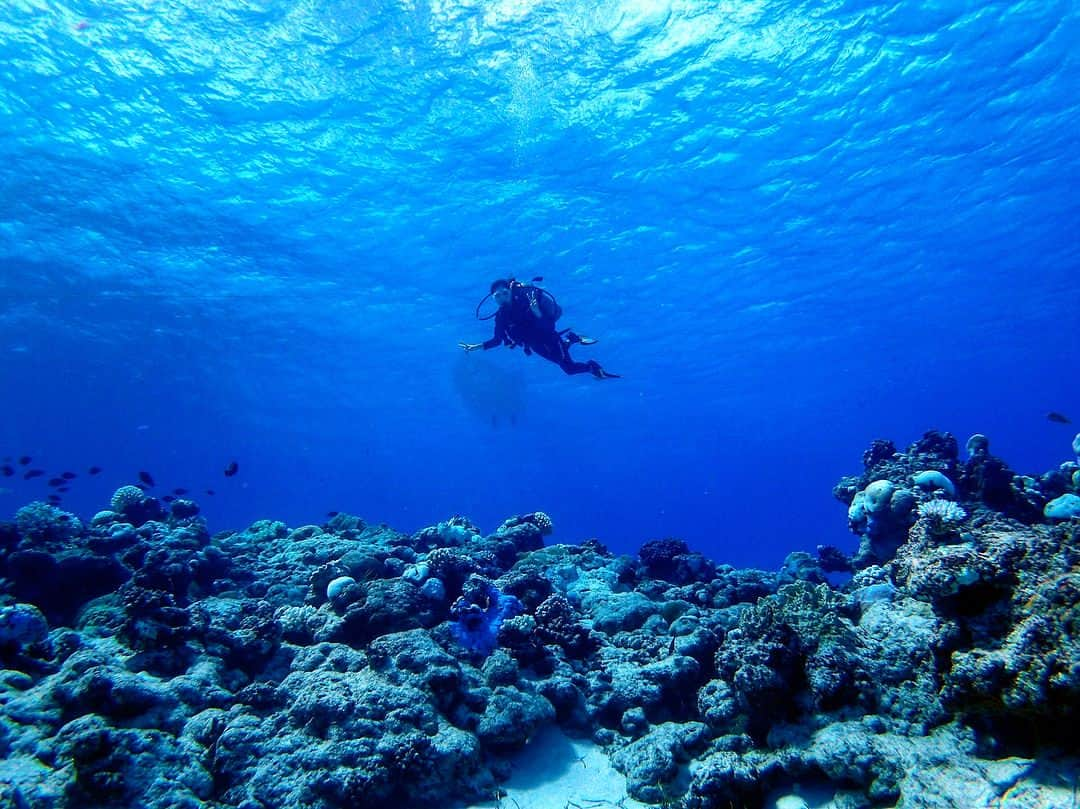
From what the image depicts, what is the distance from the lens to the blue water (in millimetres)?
15883

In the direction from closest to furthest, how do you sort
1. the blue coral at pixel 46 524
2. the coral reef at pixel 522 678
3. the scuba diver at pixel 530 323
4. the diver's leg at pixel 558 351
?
the coral reef at pixel 522 678, the blue coral at pixel 46 524, the scuba diver at pixel 530 323, the diver's leg at pixel 558 351

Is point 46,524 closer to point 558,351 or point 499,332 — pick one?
point 499,332

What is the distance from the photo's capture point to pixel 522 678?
265 inches

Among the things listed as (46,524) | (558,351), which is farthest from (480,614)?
(46,524)

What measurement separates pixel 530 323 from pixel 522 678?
6.73 metres

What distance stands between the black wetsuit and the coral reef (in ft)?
15.8

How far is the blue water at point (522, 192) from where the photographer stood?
15.9m

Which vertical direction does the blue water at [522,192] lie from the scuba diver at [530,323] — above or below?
above

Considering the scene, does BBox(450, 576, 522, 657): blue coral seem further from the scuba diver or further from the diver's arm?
the diver's arm

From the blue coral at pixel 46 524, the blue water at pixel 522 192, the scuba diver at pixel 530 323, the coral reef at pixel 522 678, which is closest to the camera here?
the coral reef at pixel 522 678

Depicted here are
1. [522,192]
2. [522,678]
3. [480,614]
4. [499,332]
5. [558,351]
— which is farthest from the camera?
[522,192]

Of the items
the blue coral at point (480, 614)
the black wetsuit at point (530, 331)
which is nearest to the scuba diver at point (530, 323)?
the black wetsuit at point (530, 331)

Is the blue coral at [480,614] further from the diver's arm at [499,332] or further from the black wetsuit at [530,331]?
the diver's arm at [499,332]

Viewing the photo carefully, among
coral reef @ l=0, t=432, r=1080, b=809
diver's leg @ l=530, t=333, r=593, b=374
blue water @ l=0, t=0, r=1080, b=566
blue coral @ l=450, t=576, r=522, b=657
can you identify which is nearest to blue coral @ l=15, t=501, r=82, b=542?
coral reef @ l=0, t=432, r=1080, b=809
